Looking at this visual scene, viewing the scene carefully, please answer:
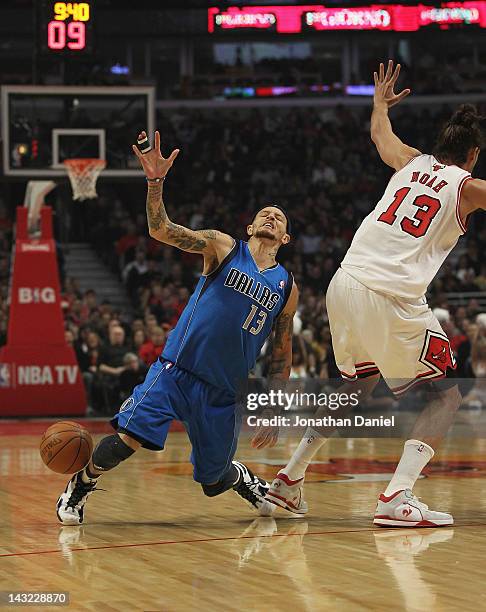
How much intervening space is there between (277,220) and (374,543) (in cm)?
196

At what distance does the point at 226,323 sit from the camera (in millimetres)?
5973

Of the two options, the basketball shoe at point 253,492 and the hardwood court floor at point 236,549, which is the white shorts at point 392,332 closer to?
the hardwood court floor at point 236,549

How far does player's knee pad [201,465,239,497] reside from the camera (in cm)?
611

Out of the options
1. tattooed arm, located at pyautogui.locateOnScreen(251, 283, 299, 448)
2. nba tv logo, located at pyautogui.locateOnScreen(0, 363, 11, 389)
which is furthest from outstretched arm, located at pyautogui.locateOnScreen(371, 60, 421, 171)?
nba tv logo, located at pyautogui.locateOnScreen(0, 363, 11, 389)

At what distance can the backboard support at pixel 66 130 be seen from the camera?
14.5m

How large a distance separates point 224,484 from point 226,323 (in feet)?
3.01

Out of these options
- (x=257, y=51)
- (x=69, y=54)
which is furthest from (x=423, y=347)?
(x=257, y=51)

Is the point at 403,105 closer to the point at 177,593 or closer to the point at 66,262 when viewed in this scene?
the point at 66,262

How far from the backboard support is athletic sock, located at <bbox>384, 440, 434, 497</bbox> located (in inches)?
374

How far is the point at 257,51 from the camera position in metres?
29.4

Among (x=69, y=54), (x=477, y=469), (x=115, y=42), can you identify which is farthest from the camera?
(x=115, y=42)

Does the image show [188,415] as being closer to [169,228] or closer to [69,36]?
[169,228]

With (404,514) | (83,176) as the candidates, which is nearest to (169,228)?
(404,514)

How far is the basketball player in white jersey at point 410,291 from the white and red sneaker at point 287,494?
0.37 metres
